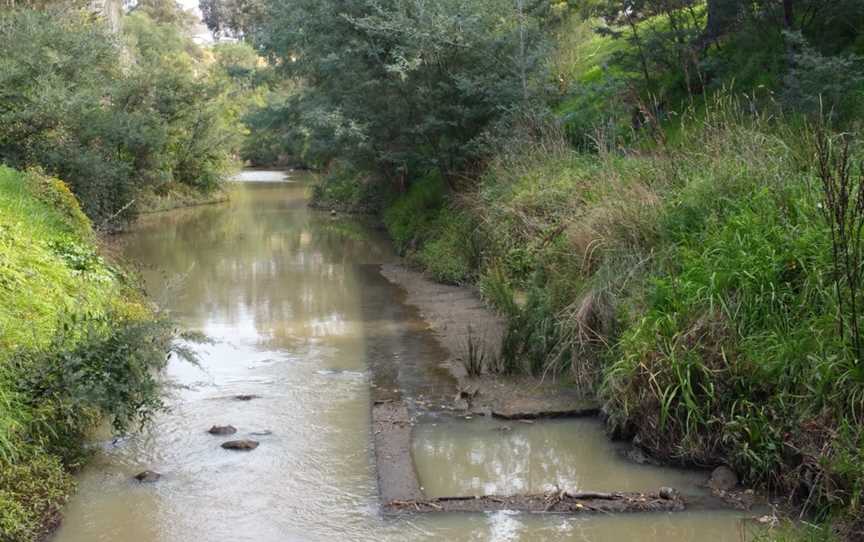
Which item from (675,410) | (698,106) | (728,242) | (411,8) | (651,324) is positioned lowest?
(675,410)

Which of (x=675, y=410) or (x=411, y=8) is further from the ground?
(x=411, y=8)

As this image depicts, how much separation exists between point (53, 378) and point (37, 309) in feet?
5.98

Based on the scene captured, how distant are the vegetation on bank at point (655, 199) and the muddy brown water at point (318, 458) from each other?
0.75 m

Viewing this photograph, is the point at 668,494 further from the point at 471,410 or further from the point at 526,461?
the point at 471,410

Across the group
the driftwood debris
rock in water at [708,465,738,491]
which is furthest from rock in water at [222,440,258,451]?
rock in water at [708,465,738,491]

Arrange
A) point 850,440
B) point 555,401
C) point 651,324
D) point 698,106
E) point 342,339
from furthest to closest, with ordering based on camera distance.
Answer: point 698,106 < point 342,339 < point 555,401 < point 651,324 < point 850,440

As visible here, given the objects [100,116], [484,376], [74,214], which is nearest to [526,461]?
[484,376]

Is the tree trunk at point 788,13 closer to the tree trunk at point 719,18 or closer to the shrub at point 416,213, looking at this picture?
the tree trunk at point 719,18

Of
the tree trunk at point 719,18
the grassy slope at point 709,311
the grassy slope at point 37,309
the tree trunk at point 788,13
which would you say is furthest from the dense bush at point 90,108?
the tree trunk at point 788,13

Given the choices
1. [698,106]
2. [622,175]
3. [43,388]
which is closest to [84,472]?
[43,388]

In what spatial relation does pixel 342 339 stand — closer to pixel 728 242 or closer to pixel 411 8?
pixel 728 242

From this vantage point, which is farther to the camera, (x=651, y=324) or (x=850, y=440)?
(x=651, y=324)

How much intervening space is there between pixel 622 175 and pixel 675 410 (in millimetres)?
3925

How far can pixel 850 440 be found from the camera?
5.92 meters
